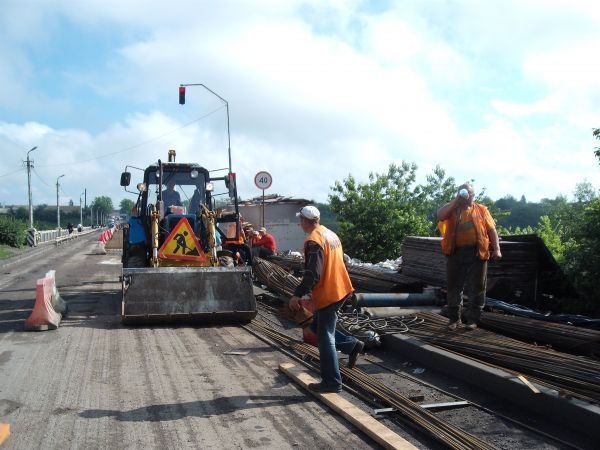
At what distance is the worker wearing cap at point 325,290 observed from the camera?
18.5 feet

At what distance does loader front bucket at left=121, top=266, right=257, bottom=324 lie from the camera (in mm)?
9133

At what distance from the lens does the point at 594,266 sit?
8.40 metres

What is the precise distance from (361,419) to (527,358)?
6.50 ft

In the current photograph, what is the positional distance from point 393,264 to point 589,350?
914 cm

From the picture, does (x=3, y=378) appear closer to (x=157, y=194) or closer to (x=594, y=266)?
(x=157, y=194)

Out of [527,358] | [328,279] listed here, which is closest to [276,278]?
[328,279]

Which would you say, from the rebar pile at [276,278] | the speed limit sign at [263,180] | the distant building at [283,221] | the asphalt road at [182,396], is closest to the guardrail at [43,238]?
the distant building at [283,221]

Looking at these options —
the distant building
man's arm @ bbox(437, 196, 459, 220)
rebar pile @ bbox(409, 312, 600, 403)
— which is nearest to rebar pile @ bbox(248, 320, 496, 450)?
rebar pile @ bbox(409, 312, 600, 403)

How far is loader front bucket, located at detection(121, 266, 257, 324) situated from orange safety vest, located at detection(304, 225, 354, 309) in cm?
382

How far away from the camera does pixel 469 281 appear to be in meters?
7.61

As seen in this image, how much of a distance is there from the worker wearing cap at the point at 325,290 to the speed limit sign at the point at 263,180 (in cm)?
1089

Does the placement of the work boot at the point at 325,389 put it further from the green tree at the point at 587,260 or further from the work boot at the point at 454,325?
the green tree at the point at 587,260

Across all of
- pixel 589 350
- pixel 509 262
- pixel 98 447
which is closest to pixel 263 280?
pixel 509 262

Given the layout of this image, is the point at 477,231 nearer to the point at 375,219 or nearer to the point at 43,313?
the point at 43,313
